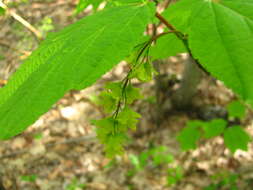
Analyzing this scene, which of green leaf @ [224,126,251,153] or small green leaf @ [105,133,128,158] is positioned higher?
small green leaf @ [105,133,128,158]

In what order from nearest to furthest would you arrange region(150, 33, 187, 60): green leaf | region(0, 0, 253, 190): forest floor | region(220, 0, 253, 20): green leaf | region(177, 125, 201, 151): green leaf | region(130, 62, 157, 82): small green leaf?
region(220, 0, 253, 20): green leaf
region(130, 62, 157, 82): small green leaf
region(150, 33, 187, 60): green leaf
region(177, 125, 201, 151): green leaf
region(0, 0, 253, 190): forest floor

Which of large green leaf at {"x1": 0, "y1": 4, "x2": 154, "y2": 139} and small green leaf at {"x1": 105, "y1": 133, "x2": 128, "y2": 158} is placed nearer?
large green leaf at {"x1": 0, "y1": 4, "x2": 154, "y2": 139}

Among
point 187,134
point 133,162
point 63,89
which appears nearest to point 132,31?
point 63,89

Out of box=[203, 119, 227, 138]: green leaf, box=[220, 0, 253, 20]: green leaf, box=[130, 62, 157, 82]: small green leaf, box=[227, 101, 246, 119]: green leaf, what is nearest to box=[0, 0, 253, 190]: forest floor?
box=[203, 119, 227, 138]: green leaf

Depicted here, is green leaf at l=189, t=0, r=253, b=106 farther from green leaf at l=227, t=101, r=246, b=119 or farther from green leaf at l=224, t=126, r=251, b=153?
green leaf at l=227, t=101, r=246, b=119

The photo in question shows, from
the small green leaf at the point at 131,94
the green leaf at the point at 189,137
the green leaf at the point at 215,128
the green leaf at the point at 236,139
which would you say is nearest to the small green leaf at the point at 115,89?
the small green leaf at the point at 131,94

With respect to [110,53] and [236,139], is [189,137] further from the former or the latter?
[110,53]

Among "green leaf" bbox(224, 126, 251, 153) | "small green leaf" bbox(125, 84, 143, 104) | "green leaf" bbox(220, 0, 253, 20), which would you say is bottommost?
"green leaf" bbox(224, 126, 251, 153)

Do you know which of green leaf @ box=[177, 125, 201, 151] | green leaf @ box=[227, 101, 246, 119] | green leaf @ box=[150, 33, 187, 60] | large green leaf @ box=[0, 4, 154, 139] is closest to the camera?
large green leaf @ box=[0, 4, 154, 139]

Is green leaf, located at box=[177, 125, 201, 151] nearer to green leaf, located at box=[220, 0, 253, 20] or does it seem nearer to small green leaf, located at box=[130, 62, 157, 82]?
small green leaf, located at box=[130, 62, 157, 82]
